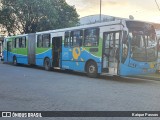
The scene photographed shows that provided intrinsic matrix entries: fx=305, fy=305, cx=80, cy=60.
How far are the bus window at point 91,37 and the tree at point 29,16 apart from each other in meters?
23.1

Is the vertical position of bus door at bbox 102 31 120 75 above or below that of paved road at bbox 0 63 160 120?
above

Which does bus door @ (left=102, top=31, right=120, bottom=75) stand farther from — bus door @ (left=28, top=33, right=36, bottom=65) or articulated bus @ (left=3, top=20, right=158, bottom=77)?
bus door @ (left=28, top=33, right=36, bottom=65)

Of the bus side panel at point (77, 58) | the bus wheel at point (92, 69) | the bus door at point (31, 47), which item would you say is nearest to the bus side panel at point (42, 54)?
the bus door at point (31, 47)

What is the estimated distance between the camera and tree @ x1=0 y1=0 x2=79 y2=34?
39.5 metres

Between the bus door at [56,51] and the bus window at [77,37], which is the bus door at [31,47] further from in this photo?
the bus window at [77,37]

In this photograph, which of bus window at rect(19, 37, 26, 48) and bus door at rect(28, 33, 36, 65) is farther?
bus window at rect(19, 37, 26, 48)

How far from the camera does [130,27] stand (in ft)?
47.6

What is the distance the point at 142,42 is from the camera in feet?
48.7

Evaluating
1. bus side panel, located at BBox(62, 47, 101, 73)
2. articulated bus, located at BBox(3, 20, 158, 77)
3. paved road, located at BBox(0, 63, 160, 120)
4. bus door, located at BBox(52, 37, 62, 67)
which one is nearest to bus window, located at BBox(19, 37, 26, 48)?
articulated bus, located at BBox(3, 20, 158, 77)

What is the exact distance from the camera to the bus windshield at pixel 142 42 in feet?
47.9

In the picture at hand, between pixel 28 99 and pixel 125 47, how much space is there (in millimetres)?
6786

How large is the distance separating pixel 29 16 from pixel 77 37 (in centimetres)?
2329

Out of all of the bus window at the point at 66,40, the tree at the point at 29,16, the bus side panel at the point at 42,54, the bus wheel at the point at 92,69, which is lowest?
the bus wheel at the point at 92,69

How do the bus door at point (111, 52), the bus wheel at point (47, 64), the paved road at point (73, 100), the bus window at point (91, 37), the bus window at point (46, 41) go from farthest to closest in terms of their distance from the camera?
the bus window at point (46, 41), the bus wheel at point (47, 64), the bus window at point (91, 37), the bus door at point (111, 52), the paved road at point (73, 100)
